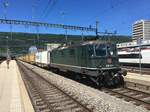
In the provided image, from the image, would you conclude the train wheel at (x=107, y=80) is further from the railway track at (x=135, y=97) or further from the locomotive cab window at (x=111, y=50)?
the locomotive cab window at (x=111, y=50)

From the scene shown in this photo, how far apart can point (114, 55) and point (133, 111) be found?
862 cm

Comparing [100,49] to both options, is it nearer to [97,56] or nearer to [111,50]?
[97,56]

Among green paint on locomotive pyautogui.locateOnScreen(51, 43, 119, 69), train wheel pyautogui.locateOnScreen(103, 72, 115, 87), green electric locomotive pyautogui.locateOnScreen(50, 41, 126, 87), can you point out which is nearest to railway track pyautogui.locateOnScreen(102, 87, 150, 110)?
train wheel pyautogui.locateOnScreen(103, 72, 115, 87)

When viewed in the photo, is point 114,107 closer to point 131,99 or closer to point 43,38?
point 131,99

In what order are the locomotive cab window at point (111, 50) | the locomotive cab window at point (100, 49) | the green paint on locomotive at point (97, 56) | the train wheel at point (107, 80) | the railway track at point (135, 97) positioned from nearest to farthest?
the railway track at point (135, 97)
the train wheel at point (107, 80)
the green paint on locomotive at point (97, 56)
the locomotive cab window at point (100, 49)
the locomotive cab window at point (111, 50)

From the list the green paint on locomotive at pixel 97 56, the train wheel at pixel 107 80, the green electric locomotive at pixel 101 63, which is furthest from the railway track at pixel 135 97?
the green paint on locomotive at pixel 97 56

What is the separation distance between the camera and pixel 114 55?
18.0 metres

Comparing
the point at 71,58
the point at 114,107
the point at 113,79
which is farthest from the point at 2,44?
the point at 114,107

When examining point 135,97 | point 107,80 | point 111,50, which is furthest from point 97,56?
point 135,97

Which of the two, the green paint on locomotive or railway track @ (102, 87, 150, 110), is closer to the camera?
railway track @ (102, 87, 150, 110)

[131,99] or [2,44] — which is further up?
[2,44]

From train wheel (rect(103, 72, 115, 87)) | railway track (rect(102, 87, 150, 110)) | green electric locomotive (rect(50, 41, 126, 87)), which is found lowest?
railway track (rect(102, 87, 150, 110))

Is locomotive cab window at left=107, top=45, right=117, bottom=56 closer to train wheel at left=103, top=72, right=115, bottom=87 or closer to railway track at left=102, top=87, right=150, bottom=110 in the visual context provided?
train wheel at left=103, top=72, right=115, bottom=87

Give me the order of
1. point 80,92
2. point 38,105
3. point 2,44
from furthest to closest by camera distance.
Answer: point 2,44, point 80,92, point 38,105
